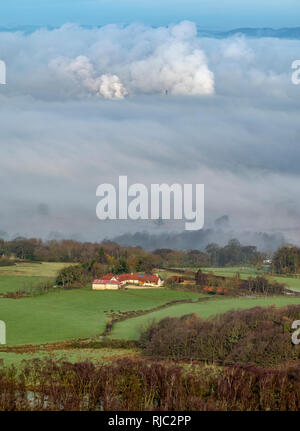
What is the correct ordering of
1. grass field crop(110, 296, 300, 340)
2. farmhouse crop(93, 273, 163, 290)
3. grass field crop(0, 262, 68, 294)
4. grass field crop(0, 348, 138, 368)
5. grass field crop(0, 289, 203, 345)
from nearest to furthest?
grass field crop(0, 348, 138, 368), grass field crop(110, 296, 300, 340), grass field crop(0, 289, 203, 345), farmhouse crop(93, 273, 163, 290), grass field crop(0, 262, 68, 294)

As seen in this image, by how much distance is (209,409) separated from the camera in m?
23.2

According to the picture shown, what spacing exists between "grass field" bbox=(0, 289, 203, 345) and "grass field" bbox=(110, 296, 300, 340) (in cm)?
194

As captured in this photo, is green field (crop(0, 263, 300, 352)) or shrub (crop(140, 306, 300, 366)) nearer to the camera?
shrub (crop(140, 306, 300, 366))

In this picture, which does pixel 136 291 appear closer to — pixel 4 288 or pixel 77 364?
pixel 4 288

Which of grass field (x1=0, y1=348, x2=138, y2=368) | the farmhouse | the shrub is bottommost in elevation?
grass field (x1=0, y1=348, x2=138, y2=368)

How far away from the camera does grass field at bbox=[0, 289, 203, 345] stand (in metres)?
43.9

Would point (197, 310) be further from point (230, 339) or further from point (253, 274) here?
point (253, 274)

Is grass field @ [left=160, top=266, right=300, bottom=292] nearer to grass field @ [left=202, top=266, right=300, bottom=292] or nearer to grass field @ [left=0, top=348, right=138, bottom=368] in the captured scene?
grass field @ [left=202, top=266, right=300, bottom=292]

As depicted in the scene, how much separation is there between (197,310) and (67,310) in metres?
11.0

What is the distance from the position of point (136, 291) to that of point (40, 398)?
33.5 m

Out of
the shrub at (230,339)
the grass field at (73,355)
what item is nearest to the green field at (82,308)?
the grass field at (73,355)

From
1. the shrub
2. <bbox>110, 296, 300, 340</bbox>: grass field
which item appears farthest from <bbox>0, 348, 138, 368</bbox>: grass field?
<bbox>110, 296, 300, 340</bbox>: grass field
